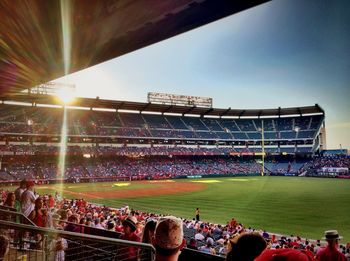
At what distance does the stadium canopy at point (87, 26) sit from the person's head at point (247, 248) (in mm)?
2230

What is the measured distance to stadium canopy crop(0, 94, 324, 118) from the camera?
193 feet

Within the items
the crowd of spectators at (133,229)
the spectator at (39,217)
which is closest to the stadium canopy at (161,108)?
the crowd of spectators at (133,229)

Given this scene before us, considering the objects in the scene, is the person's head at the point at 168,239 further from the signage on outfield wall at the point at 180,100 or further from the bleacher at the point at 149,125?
the signage on outfield wall at the point at 180,100

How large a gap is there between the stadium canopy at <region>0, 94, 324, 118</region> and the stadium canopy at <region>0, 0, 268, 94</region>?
5331 cm

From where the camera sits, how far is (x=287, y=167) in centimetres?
7119

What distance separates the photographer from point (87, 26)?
11.9ft

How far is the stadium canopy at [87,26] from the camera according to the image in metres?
3.14

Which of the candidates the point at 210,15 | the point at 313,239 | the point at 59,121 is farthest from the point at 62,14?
the point at 59,121

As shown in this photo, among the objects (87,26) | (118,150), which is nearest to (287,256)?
(87,26)

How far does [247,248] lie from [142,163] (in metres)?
64.0

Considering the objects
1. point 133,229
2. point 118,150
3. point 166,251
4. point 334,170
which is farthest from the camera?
point 118,150

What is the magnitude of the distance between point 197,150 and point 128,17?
71572 mm

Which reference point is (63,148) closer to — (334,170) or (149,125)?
(149,125)

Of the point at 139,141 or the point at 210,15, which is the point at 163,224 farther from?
the point at 139,141
